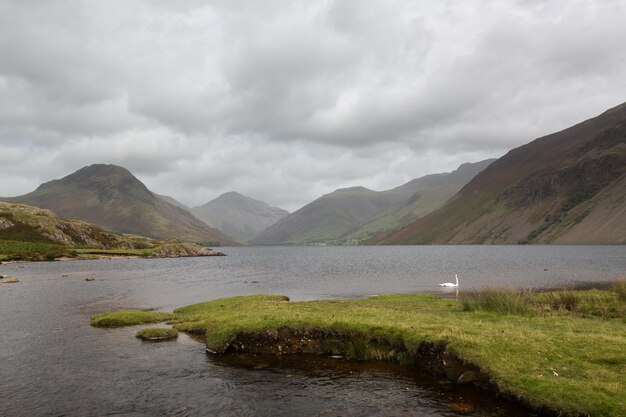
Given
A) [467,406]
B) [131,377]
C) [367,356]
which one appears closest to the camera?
[467,406]

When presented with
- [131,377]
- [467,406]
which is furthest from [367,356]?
[131,377]

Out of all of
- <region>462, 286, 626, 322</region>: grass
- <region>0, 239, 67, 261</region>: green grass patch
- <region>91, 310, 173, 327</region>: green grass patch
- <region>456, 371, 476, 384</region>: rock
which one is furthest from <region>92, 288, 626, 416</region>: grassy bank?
<region>0, 239, 67, 261</region>: green grass patch

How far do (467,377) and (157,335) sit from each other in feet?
80.5

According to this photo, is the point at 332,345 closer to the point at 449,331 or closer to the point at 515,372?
the point at 449,331

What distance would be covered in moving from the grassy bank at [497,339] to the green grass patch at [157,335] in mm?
1991

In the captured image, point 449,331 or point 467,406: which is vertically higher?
point 449,331

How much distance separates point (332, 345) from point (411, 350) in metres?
5.67

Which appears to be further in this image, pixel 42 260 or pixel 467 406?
pixel 42 260

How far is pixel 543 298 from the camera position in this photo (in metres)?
38.8

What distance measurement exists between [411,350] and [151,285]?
2642 inches

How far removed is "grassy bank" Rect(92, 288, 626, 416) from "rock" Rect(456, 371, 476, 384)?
0.24m

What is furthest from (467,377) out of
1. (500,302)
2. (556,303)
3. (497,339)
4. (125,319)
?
(125,319)

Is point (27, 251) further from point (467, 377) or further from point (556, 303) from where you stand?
point (467, 377)

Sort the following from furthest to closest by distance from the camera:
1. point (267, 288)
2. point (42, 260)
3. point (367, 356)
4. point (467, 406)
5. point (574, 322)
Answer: point (42, 260) < point (267, 288) < point (574, 322) < point (367, 356) < point (467, 406)
